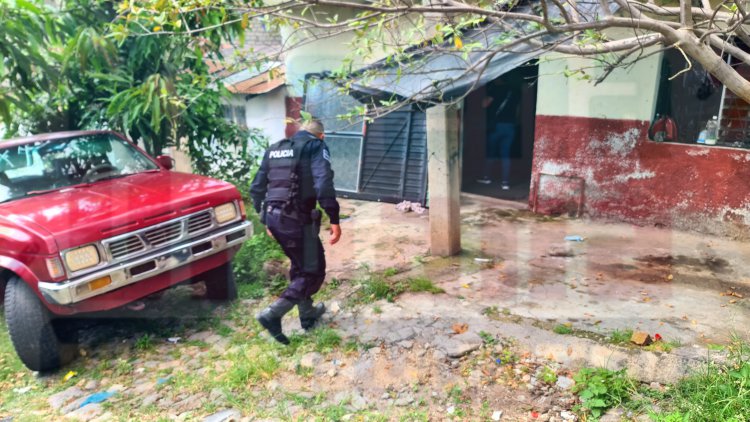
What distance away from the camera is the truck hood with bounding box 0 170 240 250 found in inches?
141

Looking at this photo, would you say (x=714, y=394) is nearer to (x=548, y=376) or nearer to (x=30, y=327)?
(x=548, y=376)

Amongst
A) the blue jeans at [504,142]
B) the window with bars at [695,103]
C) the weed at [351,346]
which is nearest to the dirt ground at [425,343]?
the weed at [351,346]

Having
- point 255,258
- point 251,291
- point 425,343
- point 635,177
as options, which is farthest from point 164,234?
point 635,177

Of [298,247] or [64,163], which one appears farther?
[64,163]

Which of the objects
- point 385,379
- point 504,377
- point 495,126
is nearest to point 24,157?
point 385,379

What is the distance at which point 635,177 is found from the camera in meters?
6.17

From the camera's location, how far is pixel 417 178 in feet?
24.4

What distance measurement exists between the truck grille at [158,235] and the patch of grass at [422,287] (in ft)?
5.85

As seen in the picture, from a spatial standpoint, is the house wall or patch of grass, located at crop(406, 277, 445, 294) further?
the house wall

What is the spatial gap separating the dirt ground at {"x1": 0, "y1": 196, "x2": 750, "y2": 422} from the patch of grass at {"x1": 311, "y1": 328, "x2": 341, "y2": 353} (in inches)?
0.5

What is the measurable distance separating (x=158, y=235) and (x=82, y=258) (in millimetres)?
547

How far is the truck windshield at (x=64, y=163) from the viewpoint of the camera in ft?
14.2

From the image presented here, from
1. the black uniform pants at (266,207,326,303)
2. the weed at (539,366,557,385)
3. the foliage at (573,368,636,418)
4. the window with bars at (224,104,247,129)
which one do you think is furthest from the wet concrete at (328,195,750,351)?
the window with bars at (224,104,247,129)

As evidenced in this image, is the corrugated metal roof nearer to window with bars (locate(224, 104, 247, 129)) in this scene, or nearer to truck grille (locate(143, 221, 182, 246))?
truck grille (locate(143, 221, 182, 246))
